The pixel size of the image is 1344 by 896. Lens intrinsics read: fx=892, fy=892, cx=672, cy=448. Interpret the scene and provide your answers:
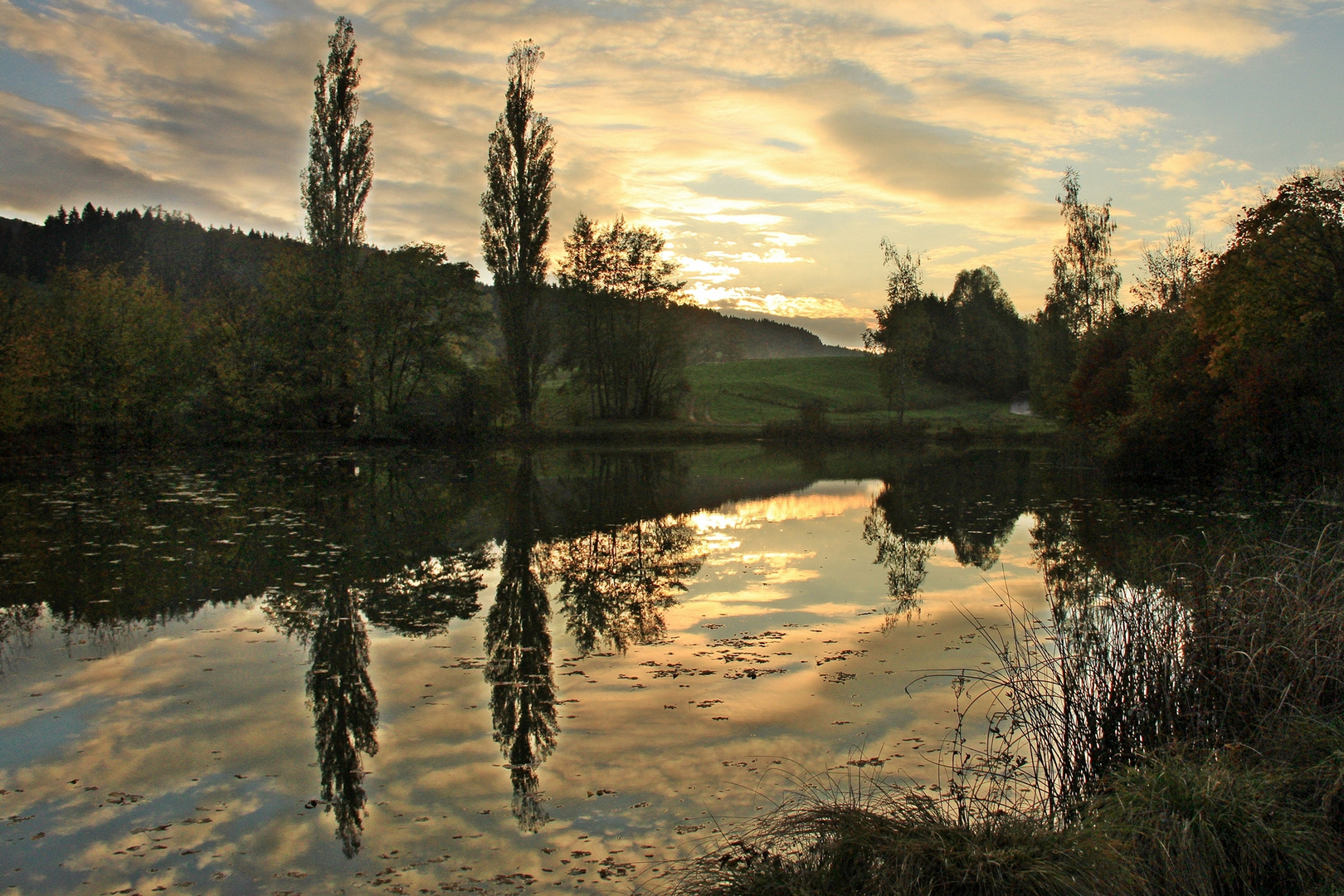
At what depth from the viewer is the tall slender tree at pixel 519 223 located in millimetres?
48875

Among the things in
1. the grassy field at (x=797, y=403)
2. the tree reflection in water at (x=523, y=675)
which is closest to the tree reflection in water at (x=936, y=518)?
the tree reflection in water at (x=523, y=675)

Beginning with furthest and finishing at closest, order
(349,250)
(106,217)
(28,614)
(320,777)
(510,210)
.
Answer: (106,217)
(510,210)
(349,250)
(28,614)
(320,777)

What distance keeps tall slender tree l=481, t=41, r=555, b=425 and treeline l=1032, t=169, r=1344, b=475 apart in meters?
29.4

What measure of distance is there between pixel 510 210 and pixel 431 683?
43.3 m

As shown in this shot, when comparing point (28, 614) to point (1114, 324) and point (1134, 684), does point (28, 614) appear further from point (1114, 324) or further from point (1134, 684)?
point (1114, 324)

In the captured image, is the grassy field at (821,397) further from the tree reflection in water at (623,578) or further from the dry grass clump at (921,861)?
the dry grass clump at (921,861)

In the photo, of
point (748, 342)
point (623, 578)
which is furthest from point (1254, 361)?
point (748, 342)

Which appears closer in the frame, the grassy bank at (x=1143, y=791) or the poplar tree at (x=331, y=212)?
the grassy bank at (x=1143, y=791)

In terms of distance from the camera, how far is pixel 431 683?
29.5 feet

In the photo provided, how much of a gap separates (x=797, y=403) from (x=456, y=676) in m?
69.6

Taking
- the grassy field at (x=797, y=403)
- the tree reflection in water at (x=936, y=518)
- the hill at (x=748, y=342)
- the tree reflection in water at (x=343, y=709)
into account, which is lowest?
the tree reflection in water at (x=343, y=709)

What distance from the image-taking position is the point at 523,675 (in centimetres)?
929

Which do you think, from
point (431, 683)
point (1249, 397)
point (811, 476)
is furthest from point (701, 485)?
point (431, 683)

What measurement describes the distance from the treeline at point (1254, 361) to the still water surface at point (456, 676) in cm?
536
